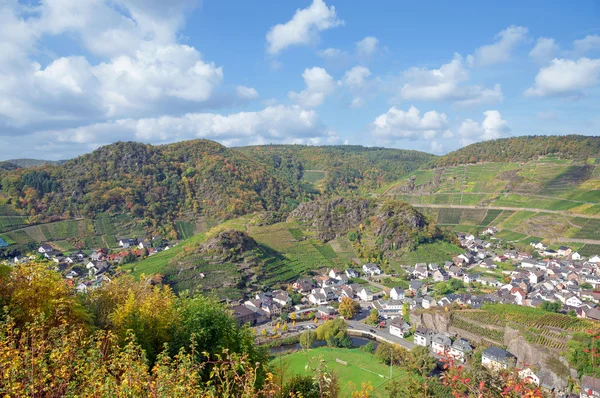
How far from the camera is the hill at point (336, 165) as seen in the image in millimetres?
127188

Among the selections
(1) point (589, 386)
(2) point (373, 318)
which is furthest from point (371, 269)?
(1) point (589, 386)

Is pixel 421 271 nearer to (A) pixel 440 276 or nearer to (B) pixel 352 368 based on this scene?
(A) pixel 440 276

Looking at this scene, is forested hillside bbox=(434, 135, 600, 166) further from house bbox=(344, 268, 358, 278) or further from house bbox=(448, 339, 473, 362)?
house bbox=(448, 339, 473, 362)

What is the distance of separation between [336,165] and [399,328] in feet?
386

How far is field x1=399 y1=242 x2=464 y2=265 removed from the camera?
5416 centimetres

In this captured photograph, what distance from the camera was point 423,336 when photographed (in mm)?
30125

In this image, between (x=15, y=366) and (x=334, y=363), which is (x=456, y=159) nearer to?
(x=334, y=363)

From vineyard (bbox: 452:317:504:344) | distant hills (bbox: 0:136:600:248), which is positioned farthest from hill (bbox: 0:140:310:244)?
vineyard (bbox: 452:317:504:344)

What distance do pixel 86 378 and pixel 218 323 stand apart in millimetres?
6372

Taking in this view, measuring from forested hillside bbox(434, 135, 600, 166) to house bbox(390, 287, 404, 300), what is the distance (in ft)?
238

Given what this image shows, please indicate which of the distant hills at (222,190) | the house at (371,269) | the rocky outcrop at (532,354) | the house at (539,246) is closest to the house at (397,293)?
the house at (371,269)

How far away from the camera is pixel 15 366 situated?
4418 millimetres

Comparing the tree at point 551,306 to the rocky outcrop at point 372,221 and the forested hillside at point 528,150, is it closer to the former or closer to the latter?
the rocky outcrop at point 372,221

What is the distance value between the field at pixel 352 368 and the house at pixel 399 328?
5.33m
